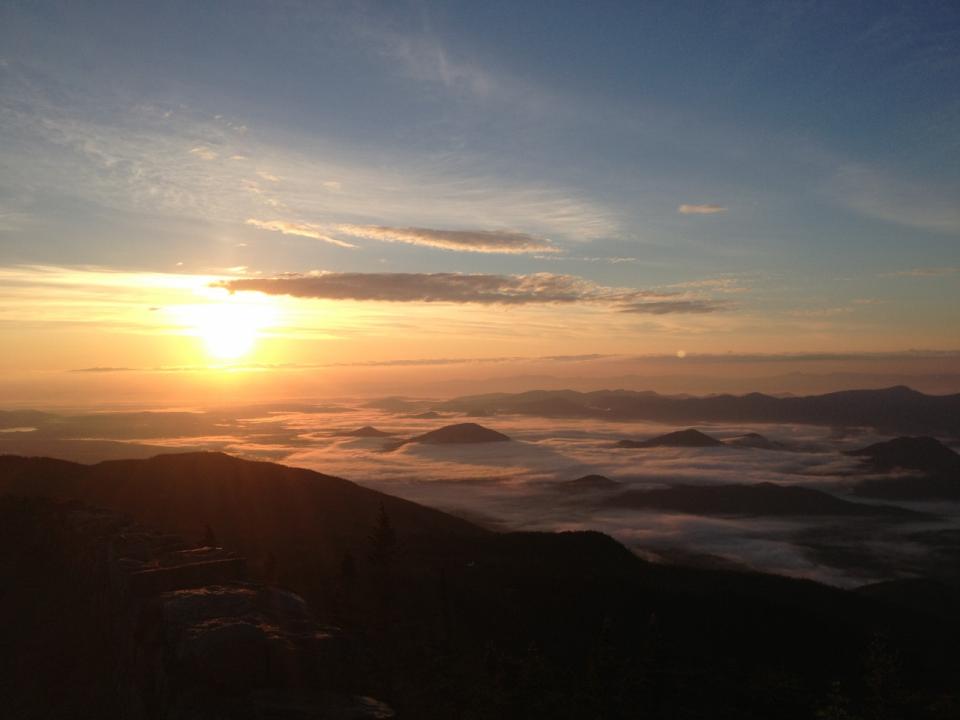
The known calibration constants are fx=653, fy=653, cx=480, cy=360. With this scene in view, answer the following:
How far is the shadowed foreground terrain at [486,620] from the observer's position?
29969 millimetres

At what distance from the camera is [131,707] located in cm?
2536

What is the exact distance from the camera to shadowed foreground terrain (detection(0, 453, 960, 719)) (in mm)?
29969

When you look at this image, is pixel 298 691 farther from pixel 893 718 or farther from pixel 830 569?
pixel 830 569

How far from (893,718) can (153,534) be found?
135ft

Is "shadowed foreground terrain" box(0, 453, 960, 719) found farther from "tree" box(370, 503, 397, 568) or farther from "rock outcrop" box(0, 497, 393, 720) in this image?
"rock outcrop" box(0, 497, 393, 720)

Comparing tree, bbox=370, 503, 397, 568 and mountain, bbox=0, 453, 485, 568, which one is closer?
tree, bbox=370, 503, 397, 568

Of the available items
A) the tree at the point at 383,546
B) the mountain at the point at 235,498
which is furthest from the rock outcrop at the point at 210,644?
the mountain at the point at 235,498

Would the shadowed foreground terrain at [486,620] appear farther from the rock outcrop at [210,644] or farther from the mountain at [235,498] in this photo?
the rock outcrop at [210,644]

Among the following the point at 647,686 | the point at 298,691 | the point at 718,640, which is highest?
the point at 298,691

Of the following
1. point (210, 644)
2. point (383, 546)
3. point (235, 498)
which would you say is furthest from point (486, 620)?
point (235, 498)

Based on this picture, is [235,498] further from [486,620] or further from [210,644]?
[210,644]

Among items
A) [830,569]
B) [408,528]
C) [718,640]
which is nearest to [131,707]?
[718,640]

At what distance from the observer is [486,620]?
153 feet

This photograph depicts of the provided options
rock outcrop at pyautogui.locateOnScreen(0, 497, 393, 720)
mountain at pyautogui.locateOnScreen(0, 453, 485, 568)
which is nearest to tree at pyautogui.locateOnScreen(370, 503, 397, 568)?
mountain at pyautogui.locateOnScreen(0, 453, 485, 568)
